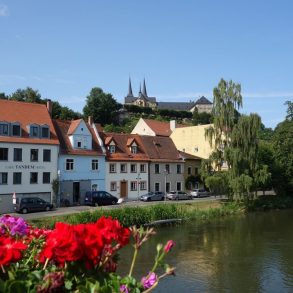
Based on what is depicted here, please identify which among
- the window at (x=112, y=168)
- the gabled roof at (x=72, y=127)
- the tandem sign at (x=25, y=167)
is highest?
the gabled roof at (x=72, y=127)

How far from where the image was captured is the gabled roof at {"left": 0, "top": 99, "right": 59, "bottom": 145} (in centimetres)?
4403

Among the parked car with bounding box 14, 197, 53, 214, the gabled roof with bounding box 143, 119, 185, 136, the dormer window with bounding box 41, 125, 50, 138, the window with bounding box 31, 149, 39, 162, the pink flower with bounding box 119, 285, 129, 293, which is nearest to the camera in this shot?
the pink flower with bounding box 119, 285, 129, 293

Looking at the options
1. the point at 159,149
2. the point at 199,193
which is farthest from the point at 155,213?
the point at 159,149

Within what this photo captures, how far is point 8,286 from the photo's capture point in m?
3.01

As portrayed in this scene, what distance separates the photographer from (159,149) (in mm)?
59812

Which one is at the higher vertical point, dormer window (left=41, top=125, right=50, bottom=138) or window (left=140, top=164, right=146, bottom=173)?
dormer window (left=41, top=125, right=50, bottom=138)

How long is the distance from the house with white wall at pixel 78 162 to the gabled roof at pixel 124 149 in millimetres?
2176

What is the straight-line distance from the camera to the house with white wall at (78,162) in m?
47.2

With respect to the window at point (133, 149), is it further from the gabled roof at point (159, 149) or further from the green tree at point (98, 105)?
the green tree at point (98, 105)

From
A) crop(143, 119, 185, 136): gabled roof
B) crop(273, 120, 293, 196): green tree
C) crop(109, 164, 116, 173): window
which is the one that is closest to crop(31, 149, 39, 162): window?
crop(109, 164, 116, 173): window

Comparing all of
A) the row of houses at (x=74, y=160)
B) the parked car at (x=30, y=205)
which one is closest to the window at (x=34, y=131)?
the row of houses at (x=74, y=160)

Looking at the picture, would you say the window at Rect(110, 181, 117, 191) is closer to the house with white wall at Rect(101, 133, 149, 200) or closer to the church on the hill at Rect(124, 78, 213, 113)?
the house with white wall at Rect(101, 133, 149, 200)

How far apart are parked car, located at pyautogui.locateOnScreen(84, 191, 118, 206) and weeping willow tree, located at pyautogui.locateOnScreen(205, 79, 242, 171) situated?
11.9 meters

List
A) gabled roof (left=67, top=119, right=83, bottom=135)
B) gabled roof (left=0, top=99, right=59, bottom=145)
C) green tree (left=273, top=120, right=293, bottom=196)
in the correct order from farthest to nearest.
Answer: green tree (left=273, top=120, right=293, bottom=196), gabled roof (left=67, top=119, right=83, bottom=135), gabled roof (left=0, top=99, right=59, bottom=145)
